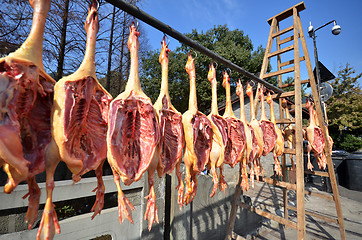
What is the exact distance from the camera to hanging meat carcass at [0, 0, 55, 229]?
864 mm

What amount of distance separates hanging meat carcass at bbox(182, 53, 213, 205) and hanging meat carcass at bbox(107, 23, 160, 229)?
1.47ft

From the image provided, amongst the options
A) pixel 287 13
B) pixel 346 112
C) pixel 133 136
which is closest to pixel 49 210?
pixel 133 136

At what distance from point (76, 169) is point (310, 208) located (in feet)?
26.7

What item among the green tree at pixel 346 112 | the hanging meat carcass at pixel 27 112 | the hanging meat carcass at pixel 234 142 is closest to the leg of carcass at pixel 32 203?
the hanging meat carcass at pixel 27 112

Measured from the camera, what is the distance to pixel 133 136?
4.54ft

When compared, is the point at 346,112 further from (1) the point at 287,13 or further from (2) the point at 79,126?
(2) the point at 79,126

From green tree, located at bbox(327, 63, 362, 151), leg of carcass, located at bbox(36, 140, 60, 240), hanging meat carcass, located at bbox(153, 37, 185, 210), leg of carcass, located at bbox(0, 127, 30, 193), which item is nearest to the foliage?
green tree, located at bbox(327, 63, 362, 151)

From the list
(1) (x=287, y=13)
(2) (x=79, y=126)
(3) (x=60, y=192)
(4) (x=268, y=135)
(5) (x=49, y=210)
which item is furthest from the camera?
(1) (x=287, y=13)

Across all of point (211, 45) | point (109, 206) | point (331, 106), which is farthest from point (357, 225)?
point (211, 45)

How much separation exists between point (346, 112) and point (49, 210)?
23182 mm

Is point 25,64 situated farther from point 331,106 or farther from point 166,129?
point 331,106

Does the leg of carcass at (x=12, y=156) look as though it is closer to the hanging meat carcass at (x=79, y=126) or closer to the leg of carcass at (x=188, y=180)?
the hanging meat carcass at (x=79, y=126)

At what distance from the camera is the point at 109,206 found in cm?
286

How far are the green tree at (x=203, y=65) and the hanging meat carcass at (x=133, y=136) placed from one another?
15.7 m
